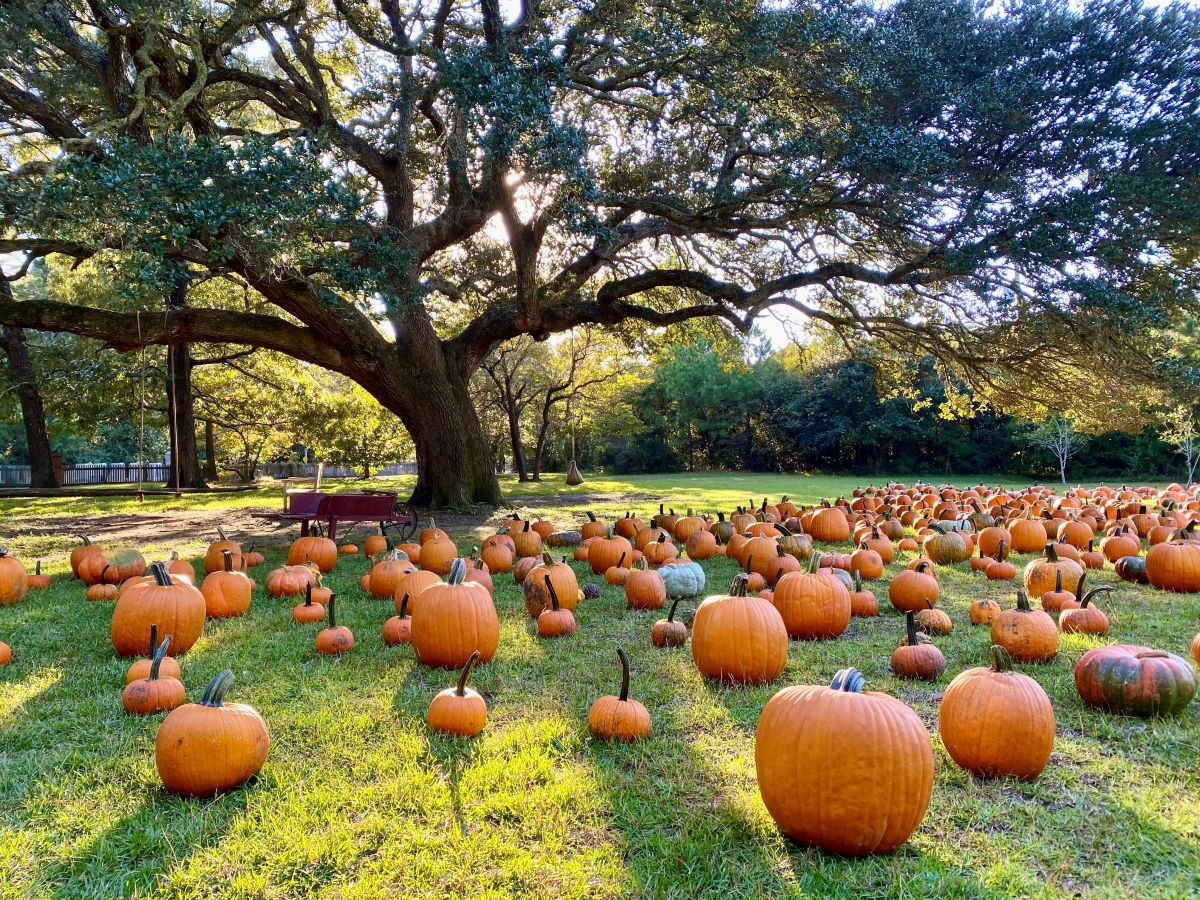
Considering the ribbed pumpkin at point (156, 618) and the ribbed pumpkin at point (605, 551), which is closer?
the ribbed pumpkin at point (156, 618)

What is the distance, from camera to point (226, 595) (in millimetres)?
5445

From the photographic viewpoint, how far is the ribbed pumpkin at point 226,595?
5426 mm

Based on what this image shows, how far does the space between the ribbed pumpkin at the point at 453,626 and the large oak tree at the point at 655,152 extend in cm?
542

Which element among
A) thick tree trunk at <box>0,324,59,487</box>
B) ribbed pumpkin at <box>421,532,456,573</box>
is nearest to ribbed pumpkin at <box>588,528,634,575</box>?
ribbed pumpkin at <box>421,532,456,573</box>

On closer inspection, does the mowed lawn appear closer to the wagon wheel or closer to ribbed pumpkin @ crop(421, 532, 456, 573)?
ribbed pumpkin @ crop(421, 532, 456, 573)

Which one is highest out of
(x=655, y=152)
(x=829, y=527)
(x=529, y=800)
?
(x=655, y=152)

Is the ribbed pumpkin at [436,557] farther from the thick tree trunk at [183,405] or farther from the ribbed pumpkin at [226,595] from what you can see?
the thick tree trunk at [183,405]

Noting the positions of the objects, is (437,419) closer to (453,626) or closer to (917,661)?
(453,626)

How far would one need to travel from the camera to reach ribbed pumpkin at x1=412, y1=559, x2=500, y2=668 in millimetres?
4211

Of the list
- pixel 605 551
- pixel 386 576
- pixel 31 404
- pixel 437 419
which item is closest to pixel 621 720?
pixel 386 576

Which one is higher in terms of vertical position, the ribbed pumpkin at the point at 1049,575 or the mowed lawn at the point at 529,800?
the ribbed pumpkin at the point at 1049,575

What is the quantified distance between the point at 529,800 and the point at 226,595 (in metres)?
3.95

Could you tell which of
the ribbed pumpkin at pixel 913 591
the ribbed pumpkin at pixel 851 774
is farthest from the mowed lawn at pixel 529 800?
the ribbed pumpkin at pixel 913 591

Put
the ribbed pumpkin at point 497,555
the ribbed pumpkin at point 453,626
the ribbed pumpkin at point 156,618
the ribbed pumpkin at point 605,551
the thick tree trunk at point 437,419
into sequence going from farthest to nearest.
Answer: the thick tree trunk at point 437,419 → the ribbed pumpkin at point 497,555 → the ribbed pumpkin at point 605,551 → the ribbed pumpkin at point 156,618 → the ribbed pumpkin at point 453,626
